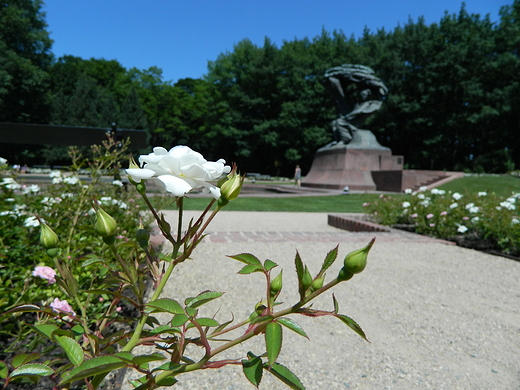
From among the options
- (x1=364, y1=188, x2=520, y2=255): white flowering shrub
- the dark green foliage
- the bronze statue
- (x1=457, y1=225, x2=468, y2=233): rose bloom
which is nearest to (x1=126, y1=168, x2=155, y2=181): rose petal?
(x1=364, y1=188, x2=520, y2=255): white flowering shrub

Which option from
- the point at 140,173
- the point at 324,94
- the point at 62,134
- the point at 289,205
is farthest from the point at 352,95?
the point at 140,173

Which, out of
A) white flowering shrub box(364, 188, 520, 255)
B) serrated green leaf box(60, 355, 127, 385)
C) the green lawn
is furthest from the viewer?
the green lawn

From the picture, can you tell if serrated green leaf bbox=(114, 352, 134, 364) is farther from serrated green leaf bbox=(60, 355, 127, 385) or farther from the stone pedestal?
the stone pedestal

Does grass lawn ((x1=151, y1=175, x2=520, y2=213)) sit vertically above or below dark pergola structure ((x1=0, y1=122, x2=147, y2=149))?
below

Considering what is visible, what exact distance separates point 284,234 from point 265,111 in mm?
29170

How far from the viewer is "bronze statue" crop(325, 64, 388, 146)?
18.9 meters

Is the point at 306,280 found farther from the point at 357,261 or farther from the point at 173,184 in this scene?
the point at 173,184

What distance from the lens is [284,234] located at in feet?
18.7

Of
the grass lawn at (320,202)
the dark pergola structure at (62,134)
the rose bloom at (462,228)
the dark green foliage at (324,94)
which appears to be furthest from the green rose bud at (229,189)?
the dark green foliage at (324,94)

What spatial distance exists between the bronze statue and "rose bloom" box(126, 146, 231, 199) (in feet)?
62.0

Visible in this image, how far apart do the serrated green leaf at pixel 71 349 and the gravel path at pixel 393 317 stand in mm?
1260

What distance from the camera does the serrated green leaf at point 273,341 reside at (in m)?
0.57

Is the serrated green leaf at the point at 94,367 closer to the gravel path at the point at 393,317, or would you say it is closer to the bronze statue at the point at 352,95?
the gravel path at the point at 393,317

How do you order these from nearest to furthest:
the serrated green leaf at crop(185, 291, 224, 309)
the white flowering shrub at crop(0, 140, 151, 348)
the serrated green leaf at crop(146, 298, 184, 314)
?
1. the serrated green leaf at crop(146, 298, 184, 314)
2. the serrated green leaf at crop(185, 291, 224, 309)
3. the white flowering shrub at crop(0, 140, 151, 348)
